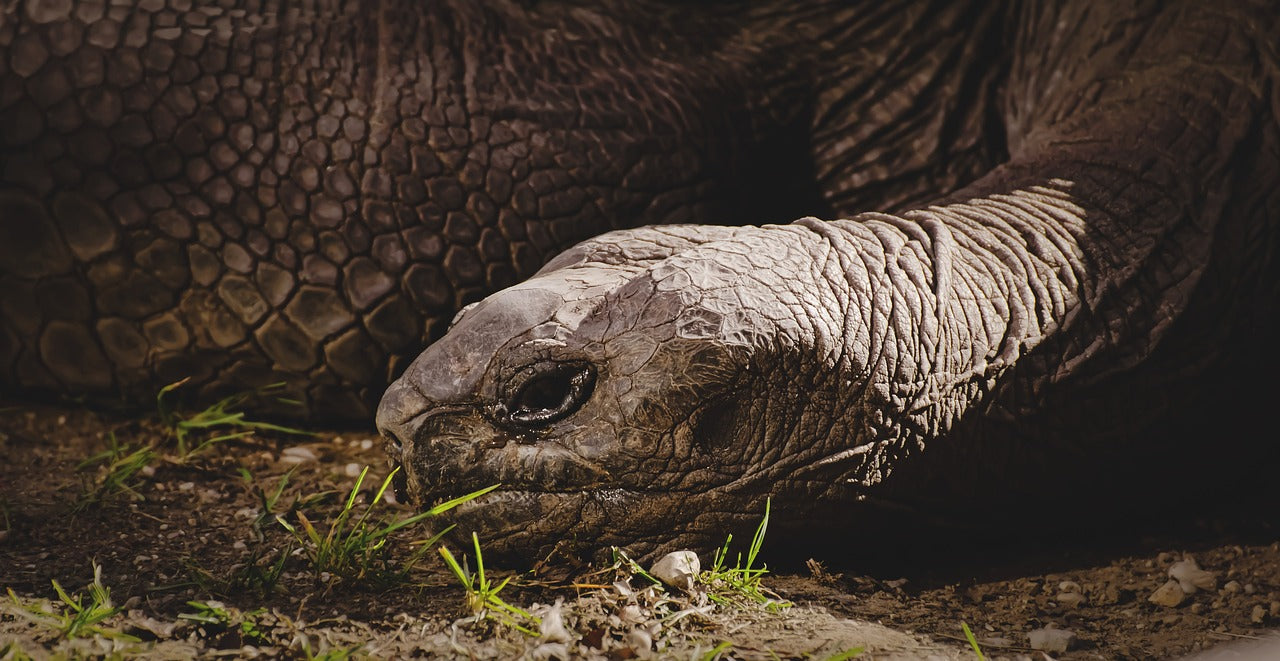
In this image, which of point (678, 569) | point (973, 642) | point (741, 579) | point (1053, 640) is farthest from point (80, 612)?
point (1053, 640)

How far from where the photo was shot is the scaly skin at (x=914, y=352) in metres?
1.65

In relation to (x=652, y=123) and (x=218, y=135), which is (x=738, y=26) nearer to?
(x=652, y=123)

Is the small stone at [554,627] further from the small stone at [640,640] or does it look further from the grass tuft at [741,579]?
the grass tuft at [741,579]

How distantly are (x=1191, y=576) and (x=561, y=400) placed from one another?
1.09 m

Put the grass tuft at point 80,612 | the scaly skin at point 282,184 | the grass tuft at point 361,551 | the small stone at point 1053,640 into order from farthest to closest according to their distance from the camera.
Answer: the scaly skin at point 282,184, the grass tuft at point 361,551, the small stone at point 1053,640, the grass tuft at point 80,612

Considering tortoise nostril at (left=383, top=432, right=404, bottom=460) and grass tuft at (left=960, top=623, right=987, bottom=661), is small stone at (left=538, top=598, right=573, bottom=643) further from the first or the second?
grass tuft at (left=960, top=623, right=987, bottom=661)

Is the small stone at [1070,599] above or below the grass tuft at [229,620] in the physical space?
above

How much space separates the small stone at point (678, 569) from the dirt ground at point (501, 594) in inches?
0.9

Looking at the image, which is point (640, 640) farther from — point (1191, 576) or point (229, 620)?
point (1191, 576)

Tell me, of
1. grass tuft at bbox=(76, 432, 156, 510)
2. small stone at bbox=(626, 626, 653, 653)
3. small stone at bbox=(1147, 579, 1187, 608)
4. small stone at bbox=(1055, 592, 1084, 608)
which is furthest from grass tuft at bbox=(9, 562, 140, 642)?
small stone at bbox=(1147, 579, 1187, 608)

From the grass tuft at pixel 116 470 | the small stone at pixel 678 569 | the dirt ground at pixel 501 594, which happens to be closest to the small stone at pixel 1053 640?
the dirt ground at pixel 501 594

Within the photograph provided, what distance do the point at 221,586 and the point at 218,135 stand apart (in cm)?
108

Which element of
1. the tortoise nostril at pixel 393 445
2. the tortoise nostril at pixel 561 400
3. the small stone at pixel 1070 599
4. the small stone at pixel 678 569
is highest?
the tortoise nostril at pixel 561 400

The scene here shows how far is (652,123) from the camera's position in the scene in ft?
8.32
